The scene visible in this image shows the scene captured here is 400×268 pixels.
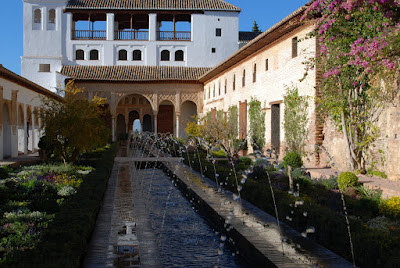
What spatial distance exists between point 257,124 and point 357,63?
904 centimetres

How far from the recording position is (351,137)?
11109 millimetres

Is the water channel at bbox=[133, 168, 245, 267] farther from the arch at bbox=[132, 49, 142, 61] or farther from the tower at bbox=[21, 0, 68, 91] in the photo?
the tower at bbox=[21, 0, 68, 91]

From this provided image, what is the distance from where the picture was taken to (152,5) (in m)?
31.7

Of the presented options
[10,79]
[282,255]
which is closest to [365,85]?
[282,255]

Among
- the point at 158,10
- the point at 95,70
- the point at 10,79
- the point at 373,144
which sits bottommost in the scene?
the point at 373,144

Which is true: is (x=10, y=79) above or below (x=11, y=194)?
above

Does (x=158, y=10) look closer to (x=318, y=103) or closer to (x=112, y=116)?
(x=112, y=116)

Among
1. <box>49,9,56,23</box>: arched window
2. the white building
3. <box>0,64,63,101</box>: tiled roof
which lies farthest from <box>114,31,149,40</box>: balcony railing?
<box>0,64,63,101</box>: tiled roof

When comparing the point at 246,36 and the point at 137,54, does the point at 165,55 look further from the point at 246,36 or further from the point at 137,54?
the point at 246,36

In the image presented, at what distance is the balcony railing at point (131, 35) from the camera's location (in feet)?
106

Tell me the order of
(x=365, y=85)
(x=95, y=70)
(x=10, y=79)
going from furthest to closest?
(x=95, y=70) → (x=10, y=79) → (x=365, y=85)

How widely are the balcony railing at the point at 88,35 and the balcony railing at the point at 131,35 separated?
2.91 ft

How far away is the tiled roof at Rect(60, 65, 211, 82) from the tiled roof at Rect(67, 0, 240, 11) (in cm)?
399

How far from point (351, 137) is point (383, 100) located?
4.55 feet
